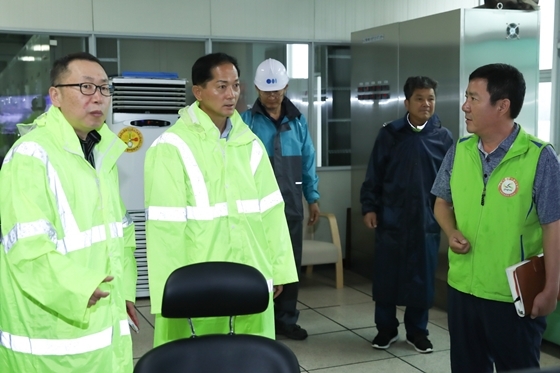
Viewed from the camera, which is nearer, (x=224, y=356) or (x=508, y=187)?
(x=224, y=356)

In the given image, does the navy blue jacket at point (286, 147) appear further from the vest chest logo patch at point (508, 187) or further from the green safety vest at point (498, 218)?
the vest chest logo patch at point (508, 187)

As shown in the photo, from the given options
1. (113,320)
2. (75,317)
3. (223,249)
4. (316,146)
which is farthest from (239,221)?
(316,146)

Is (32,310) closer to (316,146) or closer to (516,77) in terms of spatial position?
(516,77)

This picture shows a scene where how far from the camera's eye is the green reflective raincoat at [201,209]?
256 centimetres

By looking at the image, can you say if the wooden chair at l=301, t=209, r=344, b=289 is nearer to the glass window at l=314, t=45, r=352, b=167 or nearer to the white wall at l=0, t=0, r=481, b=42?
the glass window at l=314, t=45, r=352, b=167

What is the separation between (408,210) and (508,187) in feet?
5.55

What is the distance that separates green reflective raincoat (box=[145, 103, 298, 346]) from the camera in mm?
2557

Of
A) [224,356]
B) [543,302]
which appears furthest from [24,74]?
[543,302]

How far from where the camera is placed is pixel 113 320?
219cm

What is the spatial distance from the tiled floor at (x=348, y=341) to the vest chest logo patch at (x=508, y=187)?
5.46 ft

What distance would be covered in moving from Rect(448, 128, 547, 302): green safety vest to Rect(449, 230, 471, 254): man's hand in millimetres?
29

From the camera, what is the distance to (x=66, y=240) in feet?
6.83

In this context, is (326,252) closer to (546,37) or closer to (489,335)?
(546,37)

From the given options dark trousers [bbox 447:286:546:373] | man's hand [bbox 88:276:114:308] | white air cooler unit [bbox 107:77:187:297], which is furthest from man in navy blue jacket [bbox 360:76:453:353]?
man's hand [bbox 88:276:114:308]
